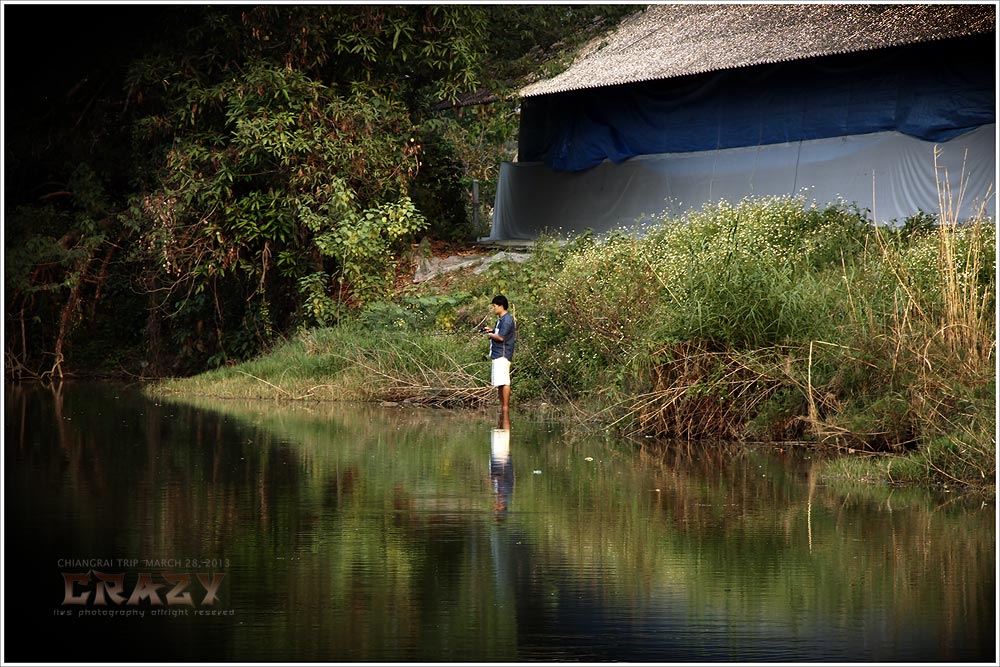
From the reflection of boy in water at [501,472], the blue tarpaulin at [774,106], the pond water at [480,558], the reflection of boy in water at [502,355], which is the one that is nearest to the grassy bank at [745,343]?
the pond water at [480,558]

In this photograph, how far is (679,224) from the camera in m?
20.9

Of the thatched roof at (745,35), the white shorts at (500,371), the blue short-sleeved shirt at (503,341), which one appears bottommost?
the white shorts at (500,371)

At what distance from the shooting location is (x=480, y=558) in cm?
890

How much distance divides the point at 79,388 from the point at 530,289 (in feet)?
29.9

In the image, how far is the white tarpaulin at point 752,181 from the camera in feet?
75.9

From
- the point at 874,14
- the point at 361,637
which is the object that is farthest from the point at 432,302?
the point at 361,637

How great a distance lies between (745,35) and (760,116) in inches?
59.9

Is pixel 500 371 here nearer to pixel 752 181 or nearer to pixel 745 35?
pixel 752 181

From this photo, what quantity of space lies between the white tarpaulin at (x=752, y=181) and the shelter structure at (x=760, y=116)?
1.0 inches

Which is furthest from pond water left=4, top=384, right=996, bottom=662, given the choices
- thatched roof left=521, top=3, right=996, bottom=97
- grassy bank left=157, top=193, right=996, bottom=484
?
thatched roof left=521, top=3, right=996, bottom=97

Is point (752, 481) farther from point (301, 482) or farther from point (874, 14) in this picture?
point (874, 14)

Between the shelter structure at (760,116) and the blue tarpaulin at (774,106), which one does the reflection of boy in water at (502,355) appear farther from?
the blue tarpaulin at (774,106)

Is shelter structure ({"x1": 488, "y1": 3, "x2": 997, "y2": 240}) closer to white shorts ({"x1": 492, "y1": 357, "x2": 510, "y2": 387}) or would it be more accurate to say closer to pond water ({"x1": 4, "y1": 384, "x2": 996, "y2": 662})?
white shorts ({"x1": 492, "y1": 357, "x2": 510, "y2": 387})

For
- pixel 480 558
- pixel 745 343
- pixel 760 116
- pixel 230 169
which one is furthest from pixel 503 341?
pixel 760 116
